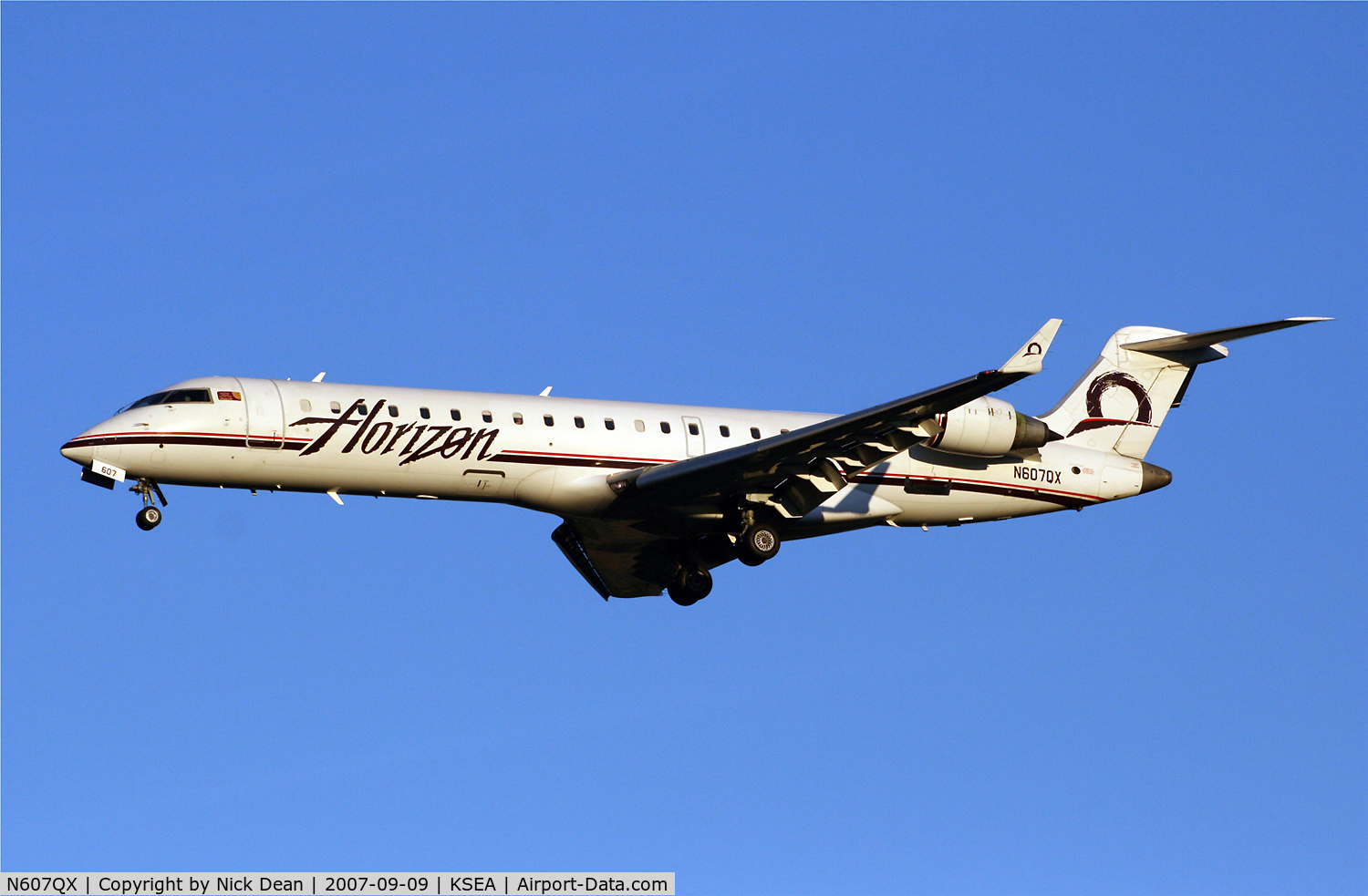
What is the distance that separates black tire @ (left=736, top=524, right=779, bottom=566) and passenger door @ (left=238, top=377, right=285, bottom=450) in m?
7.66

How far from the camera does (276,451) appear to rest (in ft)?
86.7

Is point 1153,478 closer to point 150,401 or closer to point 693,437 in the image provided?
point 693,437

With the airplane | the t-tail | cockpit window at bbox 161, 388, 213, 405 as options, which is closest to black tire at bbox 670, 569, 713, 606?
the airplane

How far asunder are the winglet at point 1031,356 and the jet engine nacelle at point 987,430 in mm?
4571

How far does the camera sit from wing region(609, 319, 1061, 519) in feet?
84.2

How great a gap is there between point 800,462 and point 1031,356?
15.6 feet

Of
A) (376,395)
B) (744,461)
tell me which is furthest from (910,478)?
(376,395)

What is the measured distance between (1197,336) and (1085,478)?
3.39m

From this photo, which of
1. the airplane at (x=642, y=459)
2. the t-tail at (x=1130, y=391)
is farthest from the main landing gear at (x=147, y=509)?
the t-tail at (x=1130, y=391)

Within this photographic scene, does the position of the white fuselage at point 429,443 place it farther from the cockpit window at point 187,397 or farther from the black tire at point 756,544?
the black tire at point 756,544

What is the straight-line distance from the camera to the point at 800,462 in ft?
90.0

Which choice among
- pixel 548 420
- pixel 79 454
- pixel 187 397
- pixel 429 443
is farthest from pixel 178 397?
pixel 548 420

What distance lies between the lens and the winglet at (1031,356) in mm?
23922

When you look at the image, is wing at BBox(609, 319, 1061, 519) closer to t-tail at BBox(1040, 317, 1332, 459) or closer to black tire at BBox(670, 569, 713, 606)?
black tire at BBox(670, 569, 713, 606)
